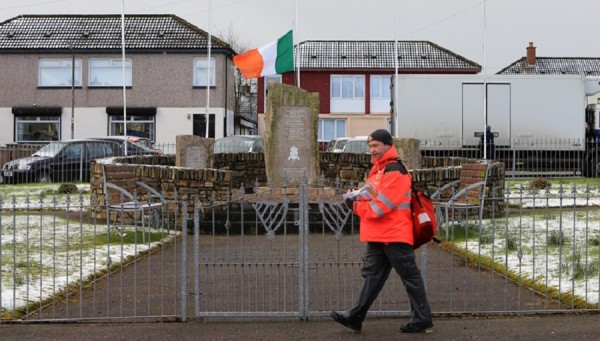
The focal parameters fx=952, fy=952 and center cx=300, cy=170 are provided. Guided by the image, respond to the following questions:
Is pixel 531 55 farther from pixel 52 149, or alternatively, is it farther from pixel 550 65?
pixel 52 149

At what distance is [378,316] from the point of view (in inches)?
340

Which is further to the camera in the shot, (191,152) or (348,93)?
(348,93)

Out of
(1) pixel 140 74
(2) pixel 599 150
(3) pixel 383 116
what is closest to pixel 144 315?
(2) pixel 599 150

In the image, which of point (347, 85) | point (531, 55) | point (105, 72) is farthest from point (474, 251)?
point (531, 55)

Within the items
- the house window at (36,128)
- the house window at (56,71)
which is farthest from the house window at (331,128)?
the house window at (36,128)

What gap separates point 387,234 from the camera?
25.5ft

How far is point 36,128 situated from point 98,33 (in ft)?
18.7

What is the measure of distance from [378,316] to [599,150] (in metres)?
23.8

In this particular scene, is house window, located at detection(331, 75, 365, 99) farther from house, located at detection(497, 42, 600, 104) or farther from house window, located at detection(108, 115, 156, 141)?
house, located at detection(497, 42, 600, 104)

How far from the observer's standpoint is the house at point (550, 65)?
6488cm

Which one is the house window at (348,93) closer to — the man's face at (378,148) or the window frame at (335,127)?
the window frame at (335,127)

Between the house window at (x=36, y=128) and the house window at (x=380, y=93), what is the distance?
58.3 feet

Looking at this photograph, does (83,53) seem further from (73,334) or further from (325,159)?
(73,334)

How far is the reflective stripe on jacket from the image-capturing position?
302 inches
